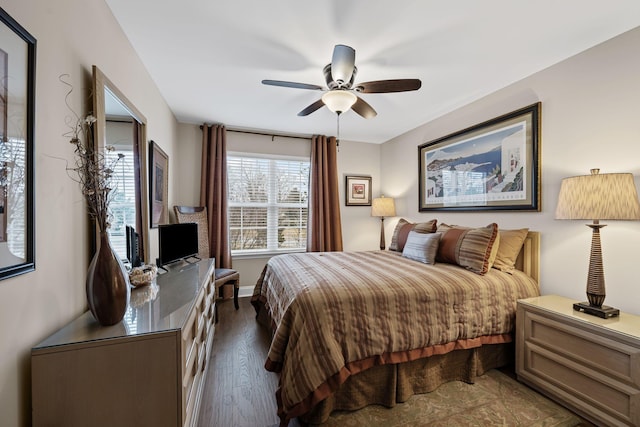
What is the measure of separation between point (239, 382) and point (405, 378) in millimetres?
1197

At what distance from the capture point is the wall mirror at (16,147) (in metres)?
0.84

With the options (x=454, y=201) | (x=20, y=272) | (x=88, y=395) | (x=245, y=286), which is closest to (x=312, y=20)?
(x=20, y=272)

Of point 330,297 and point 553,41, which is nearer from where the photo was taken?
point 330,297

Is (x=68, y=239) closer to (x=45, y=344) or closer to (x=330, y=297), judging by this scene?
(x=45, y=344)

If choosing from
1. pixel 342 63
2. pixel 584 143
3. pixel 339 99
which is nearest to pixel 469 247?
pixel 584 143

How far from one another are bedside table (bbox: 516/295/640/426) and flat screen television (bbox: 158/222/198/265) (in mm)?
2873

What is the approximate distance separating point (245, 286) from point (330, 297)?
274cm

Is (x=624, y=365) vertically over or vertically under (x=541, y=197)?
under

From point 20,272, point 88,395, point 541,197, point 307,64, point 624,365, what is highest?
point 307,64

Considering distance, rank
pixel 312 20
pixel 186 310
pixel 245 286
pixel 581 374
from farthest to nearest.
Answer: pixel 245 286, pixel 312 20, pixel 581 374, pixel 186 310

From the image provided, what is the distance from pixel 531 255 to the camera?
7.83ft

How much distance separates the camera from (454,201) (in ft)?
10.6

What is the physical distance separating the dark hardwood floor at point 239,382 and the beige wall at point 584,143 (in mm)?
964

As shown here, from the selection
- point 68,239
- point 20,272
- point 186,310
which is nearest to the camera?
point 20,272
